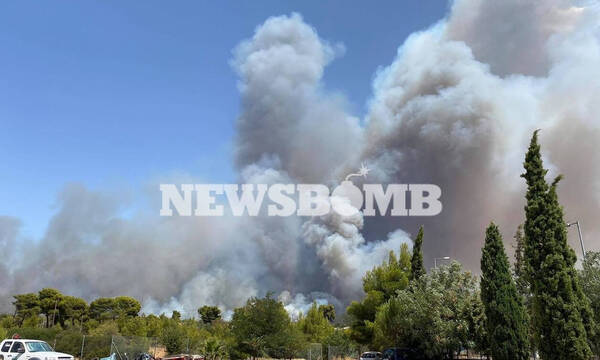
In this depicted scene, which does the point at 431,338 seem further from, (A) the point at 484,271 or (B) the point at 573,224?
(B) the point at 573,224

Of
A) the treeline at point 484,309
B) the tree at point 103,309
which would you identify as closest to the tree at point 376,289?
the treeline at point 484,309

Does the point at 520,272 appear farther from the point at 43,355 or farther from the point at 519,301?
the point at 43,355

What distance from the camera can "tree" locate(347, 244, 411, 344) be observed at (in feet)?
129

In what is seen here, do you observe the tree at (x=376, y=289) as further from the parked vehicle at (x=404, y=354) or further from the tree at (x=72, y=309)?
the tree at (x=72, y=309)

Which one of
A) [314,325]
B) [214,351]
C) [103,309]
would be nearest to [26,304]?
[103,309]

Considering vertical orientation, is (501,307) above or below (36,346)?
above

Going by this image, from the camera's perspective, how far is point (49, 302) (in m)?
70.4

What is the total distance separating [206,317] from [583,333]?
8888 cm

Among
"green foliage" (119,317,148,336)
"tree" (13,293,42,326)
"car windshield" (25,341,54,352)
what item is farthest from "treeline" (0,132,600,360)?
"tree" (13,293,42,326)

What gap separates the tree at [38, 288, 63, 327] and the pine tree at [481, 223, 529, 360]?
68467 millimetres

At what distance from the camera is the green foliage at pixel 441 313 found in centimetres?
2544

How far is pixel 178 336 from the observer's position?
1721 inches

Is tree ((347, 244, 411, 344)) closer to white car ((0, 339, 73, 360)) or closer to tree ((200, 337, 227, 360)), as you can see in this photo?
tree ((200, 337, 227, 360))

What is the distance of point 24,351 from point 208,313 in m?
79.4
